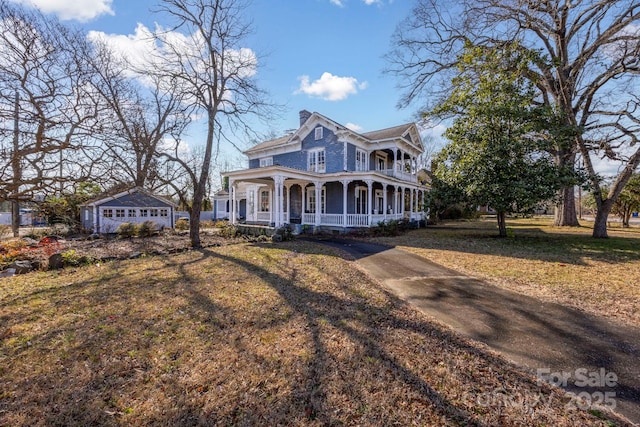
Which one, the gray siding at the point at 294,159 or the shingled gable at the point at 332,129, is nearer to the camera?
the shingled gable at the point at 332,129

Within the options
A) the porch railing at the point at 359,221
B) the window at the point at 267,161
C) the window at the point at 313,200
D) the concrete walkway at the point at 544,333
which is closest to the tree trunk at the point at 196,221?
the window at the point at 313,200

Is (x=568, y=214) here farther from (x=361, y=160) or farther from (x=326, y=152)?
(x=326, y=152)

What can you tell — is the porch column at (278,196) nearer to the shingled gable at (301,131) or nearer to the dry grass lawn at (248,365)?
the shingled gable at (301,131)

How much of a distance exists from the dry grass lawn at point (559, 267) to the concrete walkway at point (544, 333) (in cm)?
69

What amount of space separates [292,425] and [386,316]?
2668 mm

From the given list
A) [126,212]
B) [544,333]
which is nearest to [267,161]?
[126,212]

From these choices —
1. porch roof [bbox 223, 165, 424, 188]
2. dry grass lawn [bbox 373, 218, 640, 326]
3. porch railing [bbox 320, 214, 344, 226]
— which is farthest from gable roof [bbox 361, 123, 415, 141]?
dry grass lawn [bbox 373, 218, 640, 326]

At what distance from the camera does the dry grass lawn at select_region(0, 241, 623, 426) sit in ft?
8.18

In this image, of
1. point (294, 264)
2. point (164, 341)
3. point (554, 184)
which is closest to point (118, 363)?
point (164, 341)

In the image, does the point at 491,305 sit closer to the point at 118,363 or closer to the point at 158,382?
the point at 158,382

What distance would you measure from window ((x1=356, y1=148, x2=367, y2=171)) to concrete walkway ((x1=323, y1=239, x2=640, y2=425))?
12.9 m

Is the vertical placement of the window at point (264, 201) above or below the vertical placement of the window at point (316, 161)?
below

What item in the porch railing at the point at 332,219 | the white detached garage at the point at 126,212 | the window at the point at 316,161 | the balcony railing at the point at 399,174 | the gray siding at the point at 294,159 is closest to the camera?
the porch railing at the point at 332,219

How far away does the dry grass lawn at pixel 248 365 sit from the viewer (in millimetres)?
2494
